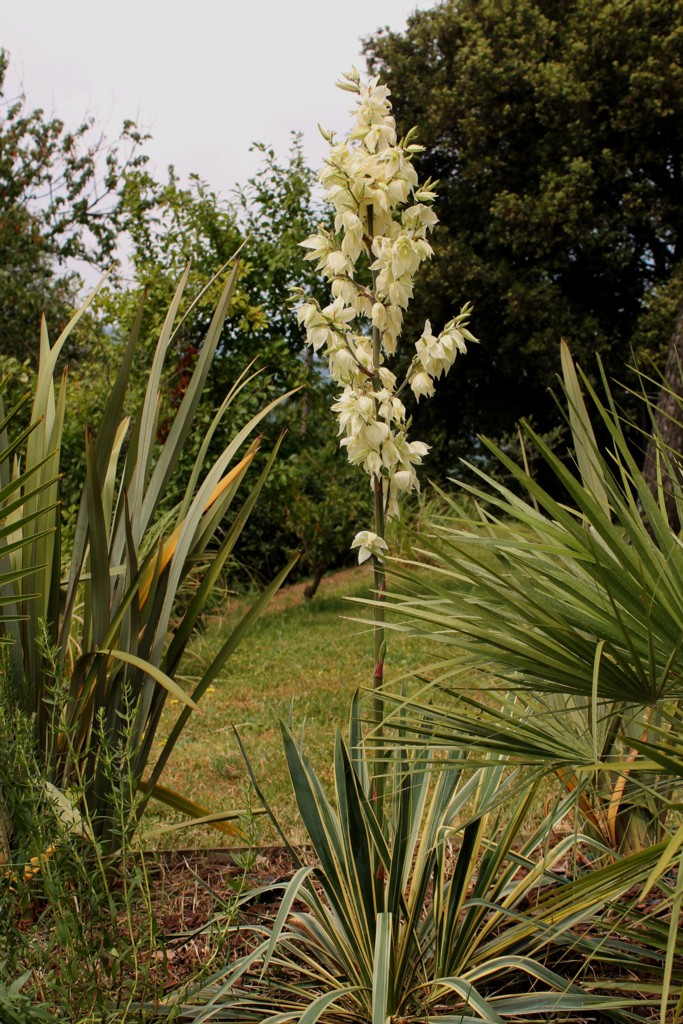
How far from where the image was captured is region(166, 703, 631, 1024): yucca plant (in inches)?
64.1

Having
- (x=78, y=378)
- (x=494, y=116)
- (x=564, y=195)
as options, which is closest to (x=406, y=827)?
(x=78, y=378)

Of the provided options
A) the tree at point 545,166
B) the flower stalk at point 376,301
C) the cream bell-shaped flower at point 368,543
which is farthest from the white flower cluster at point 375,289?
the tree at point 545,166

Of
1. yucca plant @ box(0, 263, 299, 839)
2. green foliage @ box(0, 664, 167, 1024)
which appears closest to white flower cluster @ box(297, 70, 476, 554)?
yucca plant @ box(0, 263, 299, 839)

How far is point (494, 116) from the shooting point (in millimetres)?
16375

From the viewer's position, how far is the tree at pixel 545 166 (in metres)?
15.1

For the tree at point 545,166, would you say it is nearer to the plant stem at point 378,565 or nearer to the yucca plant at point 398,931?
the plant stem at point 378,565

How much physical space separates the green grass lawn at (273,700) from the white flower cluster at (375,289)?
484mm

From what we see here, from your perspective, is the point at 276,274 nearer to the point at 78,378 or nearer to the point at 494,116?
the point at 78,378

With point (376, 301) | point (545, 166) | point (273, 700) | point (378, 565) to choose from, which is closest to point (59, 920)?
point (378, 565)

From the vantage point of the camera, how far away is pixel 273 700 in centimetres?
511

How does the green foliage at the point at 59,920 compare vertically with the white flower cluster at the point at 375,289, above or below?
below

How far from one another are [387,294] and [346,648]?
4653 mm

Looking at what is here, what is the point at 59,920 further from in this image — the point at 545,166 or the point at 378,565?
the point at 545,166

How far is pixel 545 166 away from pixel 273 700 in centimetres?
1425
